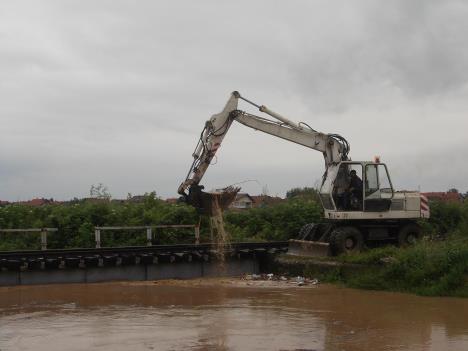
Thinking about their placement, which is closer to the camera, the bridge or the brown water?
the brown water

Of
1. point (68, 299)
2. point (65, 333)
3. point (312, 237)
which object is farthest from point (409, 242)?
point (65, 333)

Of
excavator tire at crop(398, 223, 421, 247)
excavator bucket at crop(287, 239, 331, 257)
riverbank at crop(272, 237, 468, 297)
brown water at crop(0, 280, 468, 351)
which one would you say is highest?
excavator tire at crop(398, 223, 421, 247)

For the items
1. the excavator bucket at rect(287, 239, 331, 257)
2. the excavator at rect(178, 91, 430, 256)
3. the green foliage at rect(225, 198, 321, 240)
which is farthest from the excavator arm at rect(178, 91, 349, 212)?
the green foliage at rect(225, 198, 321, 240)

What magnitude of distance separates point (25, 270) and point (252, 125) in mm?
8238

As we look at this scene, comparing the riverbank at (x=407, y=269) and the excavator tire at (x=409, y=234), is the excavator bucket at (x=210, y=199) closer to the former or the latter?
the riverbank at (x=407, y=269)

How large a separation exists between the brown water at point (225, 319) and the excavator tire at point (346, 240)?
191 centimetres

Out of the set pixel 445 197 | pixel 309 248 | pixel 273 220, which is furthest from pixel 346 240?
pixel 445 197

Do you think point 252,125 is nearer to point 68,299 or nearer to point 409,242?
point 409,242

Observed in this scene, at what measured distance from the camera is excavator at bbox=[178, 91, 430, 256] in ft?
67.1

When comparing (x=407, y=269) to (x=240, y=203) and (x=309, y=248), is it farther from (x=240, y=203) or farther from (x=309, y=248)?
(x=240, y=203)

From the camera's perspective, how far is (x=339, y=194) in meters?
21.2

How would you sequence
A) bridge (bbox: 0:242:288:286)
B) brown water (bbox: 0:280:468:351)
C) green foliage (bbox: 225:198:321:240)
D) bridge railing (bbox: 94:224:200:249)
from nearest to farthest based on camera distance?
brown water (bbox: 0:280:468:351), bridge (bbox: 0:242:288:286), bridge railing (bbox: 94:224:200:249), green foliage (bbox: 225:198:321:240)

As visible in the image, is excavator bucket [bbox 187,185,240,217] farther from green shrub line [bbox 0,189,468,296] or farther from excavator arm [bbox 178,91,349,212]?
green shrub line [bbox 0,189,468,296]

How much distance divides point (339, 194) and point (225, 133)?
4.18 metres
